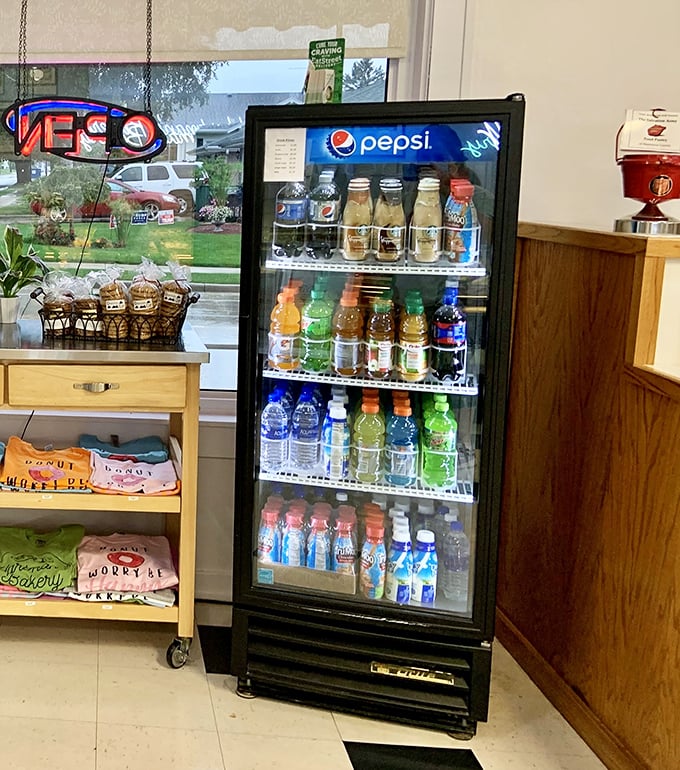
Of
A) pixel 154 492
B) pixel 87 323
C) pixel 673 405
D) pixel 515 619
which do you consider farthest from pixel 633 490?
pixel 87 323

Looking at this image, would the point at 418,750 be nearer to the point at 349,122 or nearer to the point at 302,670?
the point at 302,670

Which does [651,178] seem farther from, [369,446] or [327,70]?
[369,446]

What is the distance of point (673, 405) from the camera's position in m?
2.12

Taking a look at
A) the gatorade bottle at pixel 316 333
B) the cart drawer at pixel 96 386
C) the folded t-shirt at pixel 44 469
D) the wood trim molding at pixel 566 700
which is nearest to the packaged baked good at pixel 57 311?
the cart drawer at pixel 96 386

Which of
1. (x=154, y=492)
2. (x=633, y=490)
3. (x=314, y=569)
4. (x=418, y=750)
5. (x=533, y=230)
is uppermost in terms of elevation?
(x=533, y=230)

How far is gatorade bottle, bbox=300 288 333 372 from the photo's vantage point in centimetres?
253

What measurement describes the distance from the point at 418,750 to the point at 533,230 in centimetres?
161

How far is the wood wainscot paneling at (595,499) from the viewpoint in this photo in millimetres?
2160

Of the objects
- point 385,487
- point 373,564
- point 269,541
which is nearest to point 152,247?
point 269,541

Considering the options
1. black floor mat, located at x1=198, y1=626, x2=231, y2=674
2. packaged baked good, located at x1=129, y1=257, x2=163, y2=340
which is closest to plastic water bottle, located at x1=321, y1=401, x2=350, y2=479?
packaged baked good, located at x1=129, y1=257, x2=163, y2=340

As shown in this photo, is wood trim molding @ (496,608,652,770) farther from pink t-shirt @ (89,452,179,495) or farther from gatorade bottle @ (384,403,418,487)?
pink t-shirt @ (89,452,179,495)

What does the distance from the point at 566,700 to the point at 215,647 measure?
3.66 feet

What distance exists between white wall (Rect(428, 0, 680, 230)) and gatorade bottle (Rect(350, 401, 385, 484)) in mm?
1021

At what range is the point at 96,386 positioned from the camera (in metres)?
2.54
